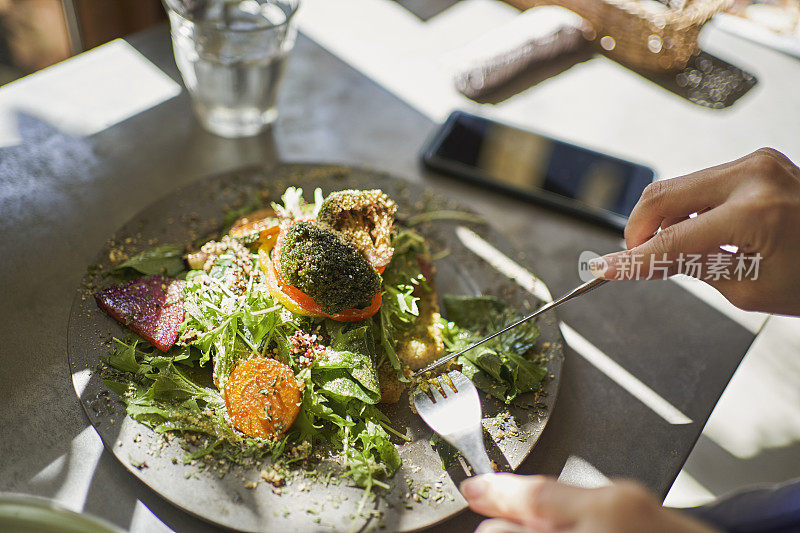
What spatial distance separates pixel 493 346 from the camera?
138 centimetres

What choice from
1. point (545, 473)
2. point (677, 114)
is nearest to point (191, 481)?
point (545, 473)

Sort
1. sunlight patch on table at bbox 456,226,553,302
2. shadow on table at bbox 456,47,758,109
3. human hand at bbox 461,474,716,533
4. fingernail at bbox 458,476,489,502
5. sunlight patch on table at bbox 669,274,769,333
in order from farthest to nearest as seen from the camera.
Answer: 1. shadow on table at bbox 456,47,758,109
2. sunlight patch on table at bbox 669,274,769,333
3. sunlight patch on table at bbox 456,226,553,302
4. fingernail at bbox 458,476,489,502
5. human hand at bbox 461,474,716,533

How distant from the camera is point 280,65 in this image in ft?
6.15

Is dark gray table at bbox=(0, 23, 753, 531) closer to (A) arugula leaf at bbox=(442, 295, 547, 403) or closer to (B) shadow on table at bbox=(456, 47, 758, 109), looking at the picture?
(A) arugula leaf at bbox=(442, 295, 547, 403)

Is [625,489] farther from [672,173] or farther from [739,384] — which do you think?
[672,173]

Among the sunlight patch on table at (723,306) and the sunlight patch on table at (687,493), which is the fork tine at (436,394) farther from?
the sunlight patch on table at (723,306)

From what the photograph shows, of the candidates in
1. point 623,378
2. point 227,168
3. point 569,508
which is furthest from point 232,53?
point 569,508

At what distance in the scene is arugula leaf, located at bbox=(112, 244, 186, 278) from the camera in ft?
4.54

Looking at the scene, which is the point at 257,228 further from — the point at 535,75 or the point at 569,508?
the point at 535,75

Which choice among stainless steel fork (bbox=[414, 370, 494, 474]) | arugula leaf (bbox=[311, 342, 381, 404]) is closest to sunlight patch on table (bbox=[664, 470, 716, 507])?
stainless steel fork (bbox=[414, 370, 494, 474])

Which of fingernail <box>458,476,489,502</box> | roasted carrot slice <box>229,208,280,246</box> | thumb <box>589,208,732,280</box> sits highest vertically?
thumb <box>589,208,732,280</box>

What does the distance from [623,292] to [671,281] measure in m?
0.16

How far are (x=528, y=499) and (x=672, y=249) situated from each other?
0.54 meters

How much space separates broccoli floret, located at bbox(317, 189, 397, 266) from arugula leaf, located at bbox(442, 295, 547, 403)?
224 millimetres
